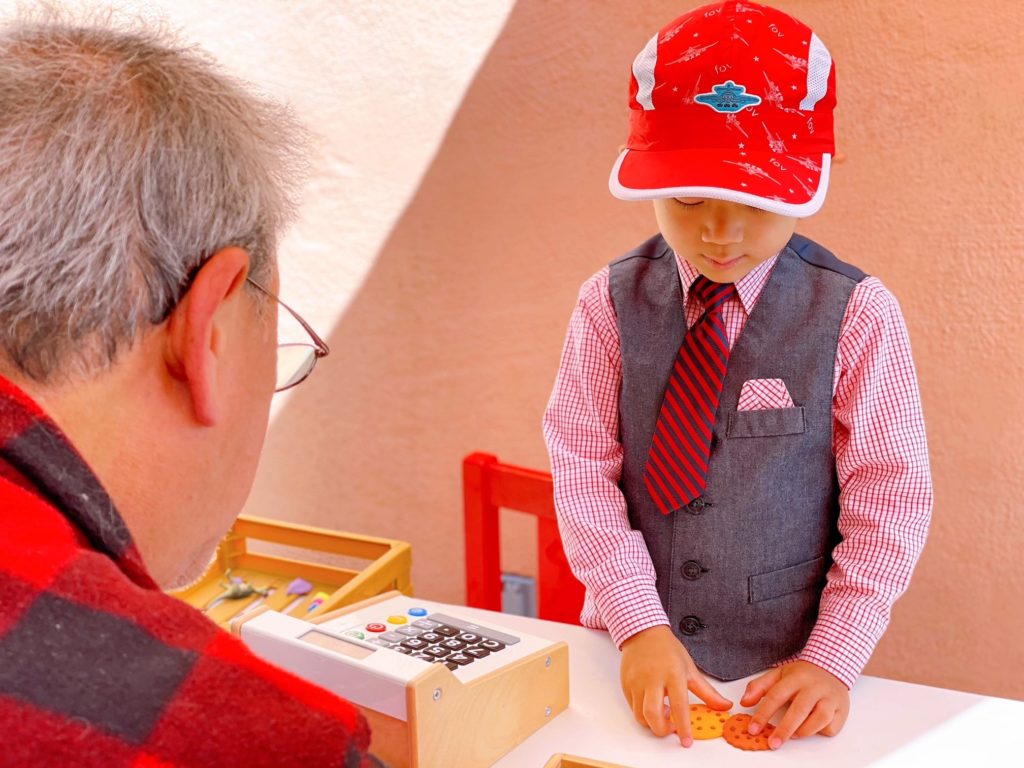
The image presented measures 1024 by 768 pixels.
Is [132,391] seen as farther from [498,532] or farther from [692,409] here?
[498,532]

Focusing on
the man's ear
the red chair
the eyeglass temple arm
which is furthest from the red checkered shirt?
the man's ear

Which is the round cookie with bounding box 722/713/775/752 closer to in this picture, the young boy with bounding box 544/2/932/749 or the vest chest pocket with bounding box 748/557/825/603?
the young boy with bounding box 544/2/932/749

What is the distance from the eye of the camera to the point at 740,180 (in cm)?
107

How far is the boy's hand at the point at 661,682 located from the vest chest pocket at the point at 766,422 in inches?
9.4

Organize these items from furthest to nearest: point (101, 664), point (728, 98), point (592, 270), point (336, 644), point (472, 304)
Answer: point (472, 304), point (592, 270), point (728, 98), point (336, 644), point (101, 664)

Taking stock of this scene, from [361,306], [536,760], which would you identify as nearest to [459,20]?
[361,306]

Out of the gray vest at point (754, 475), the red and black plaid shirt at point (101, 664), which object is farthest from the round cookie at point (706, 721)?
the red and black plaid shirt at point (101, 664)

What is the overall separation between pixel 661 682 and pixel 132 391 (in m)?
0.64

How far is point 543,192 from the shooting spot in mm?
1980

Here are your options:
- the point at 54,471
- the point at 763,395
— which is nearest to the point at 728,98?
the point at 763,395

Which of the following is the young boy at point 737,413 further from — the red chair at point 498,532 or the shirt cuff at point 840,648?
the red chair at point 498,532

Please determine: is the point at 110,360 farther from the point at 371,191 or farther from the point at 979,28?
the point at 371,191

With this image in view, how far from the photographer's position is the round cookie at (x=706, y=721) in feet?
3.41

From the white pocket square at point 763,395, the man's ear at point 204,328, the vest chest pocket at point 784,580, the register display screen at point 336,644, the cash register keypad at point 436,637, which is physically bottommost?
the vest chest pocket at point 784,580
